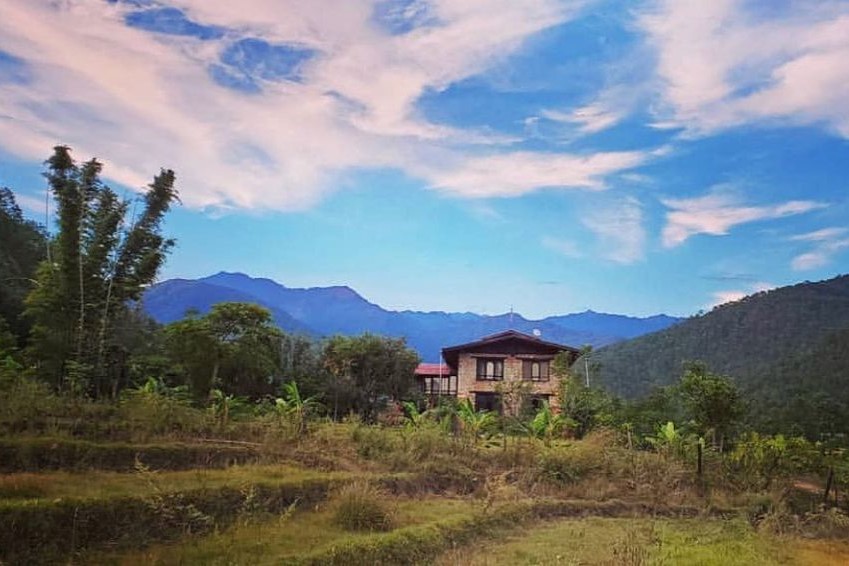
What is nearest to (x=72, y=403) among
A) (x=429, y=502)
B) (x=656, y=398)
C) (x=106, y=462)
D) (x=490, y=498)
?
(x=106, y=462)

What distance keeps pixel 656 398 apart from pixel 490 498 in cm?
1931

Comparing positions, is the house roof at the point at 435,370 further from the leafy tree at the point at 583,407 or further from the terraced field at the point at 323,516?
the terraced field at the point at 323,516

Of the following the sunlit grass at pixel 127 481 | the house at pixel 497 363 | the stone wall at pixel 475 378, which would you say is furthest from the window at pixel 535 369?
the sunlit grass at pixel 127 481

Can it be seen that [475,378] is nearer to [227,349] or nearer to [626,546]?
[227,349]

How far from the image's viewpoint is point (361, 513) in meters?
11.7

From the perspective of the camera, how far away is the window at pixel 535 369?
44500mm

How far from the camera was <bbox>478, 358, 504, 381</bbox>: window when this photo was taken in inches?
1773

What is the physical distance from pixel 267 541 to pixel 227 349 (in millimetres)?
15780

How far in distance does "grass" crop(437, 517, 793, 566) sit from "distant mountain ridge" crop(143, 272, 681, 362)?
387ft

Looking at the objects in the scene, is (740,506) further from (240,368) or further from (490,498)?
(240,368)

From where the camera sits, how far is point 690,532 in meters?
14.9

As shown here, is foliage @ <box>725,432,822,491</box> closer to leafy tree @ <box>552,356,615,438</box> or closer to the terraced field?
the terraced field

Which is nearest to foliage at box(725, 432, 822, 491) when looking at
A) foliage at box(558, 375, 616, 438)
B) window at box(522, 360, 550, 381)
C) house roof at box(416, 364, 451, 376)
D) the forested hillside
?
foliage at box(558, 375, 616, 438)

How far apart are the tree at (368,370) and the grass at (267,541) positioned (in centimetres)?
1949
